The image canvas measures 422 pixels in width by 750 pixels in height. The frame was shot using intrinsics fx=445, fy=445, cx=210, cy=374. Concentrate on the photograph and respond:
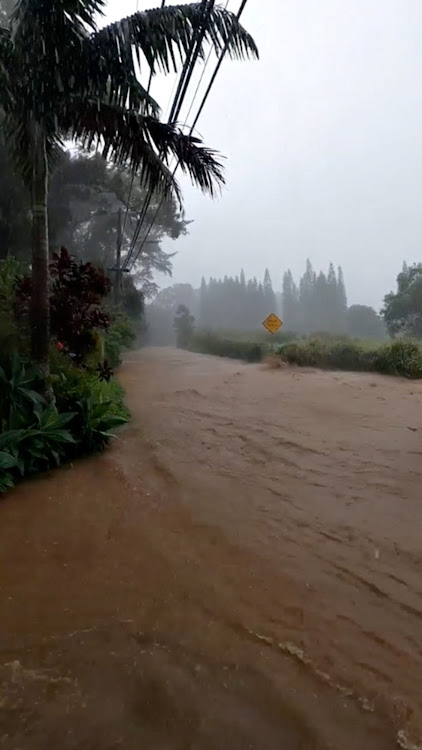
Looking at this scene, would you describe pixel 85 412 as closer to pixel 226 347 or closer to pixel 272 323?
pixel 272 323

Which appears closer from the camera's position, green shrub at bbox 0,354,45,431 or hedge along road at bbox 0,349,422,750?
hedge along road at bbox 0,349,422,750

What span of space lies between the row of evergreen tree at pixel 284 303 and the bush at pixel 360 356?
76.8ft

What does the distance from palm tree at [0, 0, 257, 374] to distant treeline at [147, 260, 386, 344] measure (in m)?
32.4

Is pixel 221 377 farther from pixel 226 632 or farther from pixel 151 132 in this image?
pixel 226 632

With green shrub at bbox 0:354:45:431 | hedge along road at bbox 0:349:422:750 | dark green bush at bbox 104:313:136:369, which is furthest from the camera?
dark green bush at bbox 104:313:136:369

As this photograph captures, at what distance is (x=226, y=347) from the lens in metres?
25.3

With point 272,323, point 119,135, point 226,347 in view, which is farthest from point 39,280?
point 226,347

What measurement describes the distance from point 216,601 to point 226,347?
23.0 m

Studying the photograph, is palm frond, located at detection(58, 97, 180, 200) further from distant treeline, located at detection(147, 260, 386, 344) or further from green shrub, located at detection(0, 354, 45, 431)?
distant treeline, located at detection(147, 260, 386, 344)

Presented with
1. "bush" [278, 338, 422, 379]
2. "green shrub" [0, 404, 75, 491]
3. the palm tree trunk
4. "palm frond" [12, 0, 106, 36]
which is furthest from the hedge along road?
"bush" [278, 338, 422, 379]

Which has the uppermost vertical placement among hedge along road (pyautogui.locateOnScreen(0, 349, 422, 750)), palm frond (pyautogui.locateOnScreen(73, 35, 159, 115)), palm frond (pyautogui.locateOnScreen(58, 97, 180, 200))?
palm frond (pyautogui.locateOnScreen(73, 35, 159, 115))

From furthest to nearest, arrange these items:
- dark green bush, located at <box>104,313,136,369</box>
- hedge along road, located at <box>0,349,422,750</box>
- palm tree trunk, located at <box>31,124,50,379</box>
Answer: dark green bush, located at <box>104,313,136,369</box>, palm tree trunk, located at <box>31,124,50,379</box>, hedge along road, located at <box>0,349,422,750</box>

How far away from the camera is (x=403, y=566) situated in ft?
9.51

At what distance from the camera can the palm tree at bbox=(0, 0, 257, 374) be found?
4.95m
